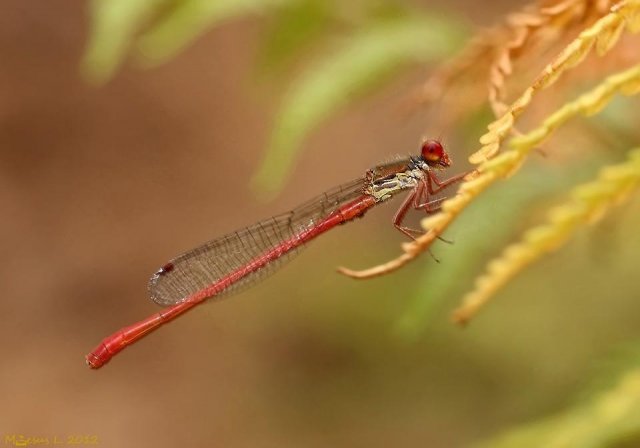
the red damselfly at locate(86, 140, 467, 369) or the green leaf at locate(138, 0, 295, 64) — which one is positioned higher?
the green leaf at locate(138, 0, 295, 64)

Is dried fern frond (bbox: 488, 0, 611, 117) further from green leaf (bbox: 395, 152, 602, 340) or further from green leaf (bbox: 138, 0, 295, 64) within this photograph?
green leaf (bbox: 138, 0, 295, 64)

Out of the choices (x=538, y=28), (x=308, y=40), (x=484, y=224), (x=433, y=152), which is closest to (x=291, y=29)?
(x=308, y=40)

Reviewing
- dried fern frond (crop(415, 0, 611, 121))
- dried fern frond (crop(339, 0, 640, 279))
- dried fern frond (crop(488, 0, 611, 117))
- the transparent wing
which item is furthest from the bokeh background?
dried fern frond (crop(339, 0, 640, 279))

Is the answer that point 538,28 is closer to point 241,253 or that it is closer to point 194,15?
point 194,15

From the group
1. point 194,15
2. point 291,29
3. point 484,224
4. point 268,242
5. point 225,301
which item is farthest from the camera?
point 225,301

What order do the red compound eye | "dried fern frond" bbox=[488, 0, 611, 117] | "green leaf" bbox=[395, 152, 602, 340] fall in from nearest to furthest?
"dried fern frond" bbox=[488, 0, 611, 117]
"green leaf" bbox=[395, 152, 602, 340]
the red compound eye

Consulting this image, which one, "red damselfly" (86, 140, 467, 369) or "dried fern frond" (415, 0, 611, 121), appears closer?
"dried fern frond" (415, 0, 611, 121)
